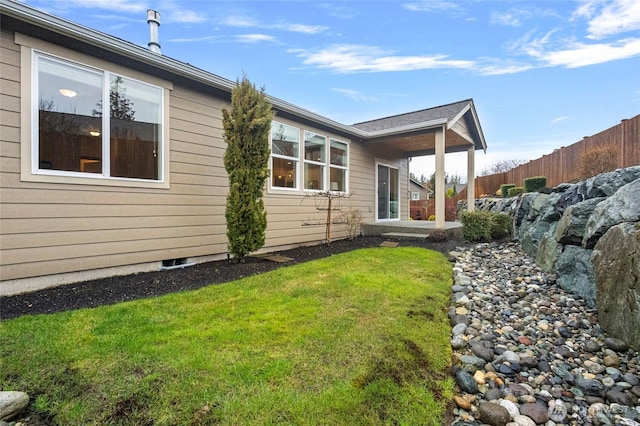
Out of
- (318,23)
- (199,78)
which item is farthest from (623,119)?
(199,78)

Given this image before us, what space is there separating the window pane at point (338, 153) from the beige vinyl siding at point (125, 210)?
5.45ft

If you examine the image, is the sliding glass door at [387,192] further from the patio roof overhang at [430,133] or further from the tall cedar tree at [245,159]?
the tall cedar tree at [245,159]

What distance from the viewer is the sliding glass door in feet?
33.6

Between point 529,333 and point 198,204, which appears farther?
point 198,204

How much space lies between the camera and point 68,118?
12.5 feet

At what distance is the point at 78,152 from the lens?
392 cm

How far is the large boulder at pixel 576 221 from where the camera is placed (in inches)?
138

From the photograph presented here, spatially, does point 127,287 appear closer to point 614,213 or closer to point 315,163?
point 315,163

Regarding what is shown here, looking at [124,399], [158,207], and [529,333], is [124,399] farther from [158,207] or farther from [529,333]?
[158,207]

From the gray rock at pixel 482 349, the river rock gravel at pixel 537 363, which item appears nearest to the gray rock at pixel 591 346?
the river rock gravel at pixel 537 363

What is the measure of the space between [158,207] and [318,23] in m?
6.14

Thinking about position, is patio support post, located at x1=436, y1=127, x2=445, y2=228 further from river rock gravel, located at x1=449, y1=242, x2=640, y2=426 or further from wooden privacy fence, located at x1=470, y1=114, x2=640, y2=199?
river rock gravel, located at x1=449, y1=242, x2=640, y2=426

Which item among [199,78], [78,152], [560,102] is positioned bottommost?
[78,152]

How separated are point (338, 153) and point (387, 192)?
309 centimetres
